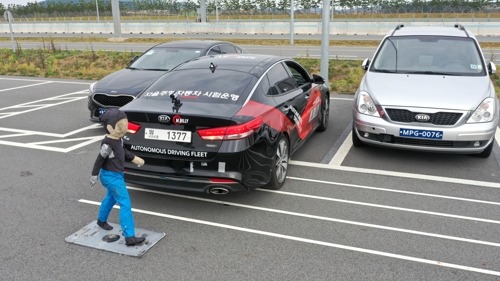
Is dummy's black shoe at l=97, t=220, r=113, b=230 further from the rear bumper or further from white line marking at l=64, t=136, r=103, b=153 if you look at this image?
white line marking at l=64, t=136, r=103, b=153

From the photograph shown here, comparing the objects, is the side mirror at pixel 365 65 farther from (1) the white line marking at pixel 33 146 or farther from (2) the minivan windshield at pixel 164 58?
(1) the white line marking at pixel 33 146

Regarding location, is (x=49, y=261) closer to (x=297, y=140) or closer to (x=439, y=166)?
(x=297, y=140)

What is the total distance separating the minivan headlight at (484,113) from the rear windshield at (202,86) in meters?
3.08

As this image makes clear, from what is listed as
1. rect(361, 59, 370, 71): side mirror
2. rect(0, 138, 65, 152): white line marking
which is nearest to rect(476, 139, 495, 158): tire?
rect(361, 59, 370, 71): side mirror

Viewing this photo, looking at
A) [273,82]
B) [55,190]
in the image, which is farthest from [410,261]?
[55,190]

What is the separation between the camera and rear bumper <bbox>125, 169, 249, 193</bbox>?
15.4ft

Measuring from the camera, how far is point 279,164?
18.1ft

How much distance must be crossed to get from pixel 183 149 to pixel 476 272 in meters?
2.93

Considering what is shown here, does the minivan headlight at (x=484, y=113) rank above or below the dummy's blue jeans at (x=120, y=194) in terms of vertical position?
above

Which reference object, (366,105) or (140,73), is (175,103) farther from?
(140,73)

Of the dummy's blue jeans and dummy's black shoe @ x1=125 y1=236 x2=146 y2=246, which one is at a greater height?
the dummy's blue jeans

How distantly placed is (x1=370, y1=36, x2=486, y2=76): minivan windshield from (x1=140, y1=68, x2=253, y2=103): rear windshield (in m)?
3.10

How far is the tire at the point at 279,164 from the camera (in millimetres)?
5312

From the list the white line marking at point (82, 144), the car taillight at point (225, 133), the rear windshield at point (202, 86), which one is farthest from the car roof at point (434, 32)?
the white line marking at point (82, 144)
